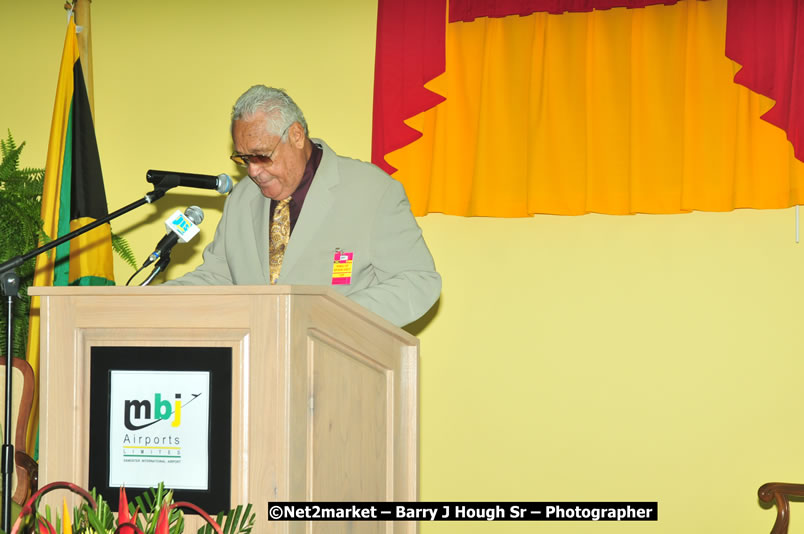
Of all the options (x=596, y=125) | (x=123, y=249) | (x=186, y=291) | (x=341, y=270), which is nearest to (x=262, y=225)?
(x=341, y=270)

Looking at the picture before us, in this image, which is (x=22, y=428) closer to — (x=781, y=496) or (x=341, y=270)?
(x=341, y=270)

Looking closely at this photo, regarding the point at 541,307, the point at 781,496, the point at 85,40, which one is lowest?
the point at 781,496

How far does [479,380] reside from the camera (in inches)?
141

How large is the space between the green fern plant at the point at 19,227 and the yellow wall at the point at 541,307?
0.42 meters

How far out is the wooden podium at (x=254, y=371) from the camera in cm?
140

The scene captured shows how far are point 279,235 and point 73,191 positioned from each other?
1.52 metres

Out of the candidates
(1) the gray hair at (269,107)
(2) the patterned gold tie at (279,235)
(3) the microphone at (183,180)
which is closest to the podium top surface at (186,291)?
(3) the microphone at (183,180)

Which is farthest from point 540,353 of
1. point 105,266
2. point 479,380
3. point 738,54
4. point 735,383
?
point 105,266

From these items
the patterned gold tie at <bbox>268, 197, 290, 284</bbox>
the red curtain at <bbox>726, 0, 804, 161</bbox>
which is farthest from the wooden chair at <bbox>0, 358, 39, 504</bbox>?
the red curtain at <bbox>726, 0, 804, 161</bbox>

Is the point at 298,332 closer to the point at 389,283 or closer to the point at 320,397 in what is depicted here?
the point at 320,397

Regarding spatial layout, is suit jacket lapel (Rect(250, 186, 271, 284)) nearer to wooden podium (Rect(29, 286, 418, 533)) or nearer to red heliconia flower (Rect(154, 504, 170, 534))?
wooden podium (Rect(29, 286, 418, 533))

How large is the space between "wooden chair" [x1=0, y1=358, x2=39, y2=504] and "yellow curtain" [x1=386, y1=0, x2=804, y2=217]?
1669mm

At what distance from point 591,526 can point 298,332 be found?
7.96 ft

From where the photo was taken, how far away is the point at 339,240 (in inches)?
95.8
